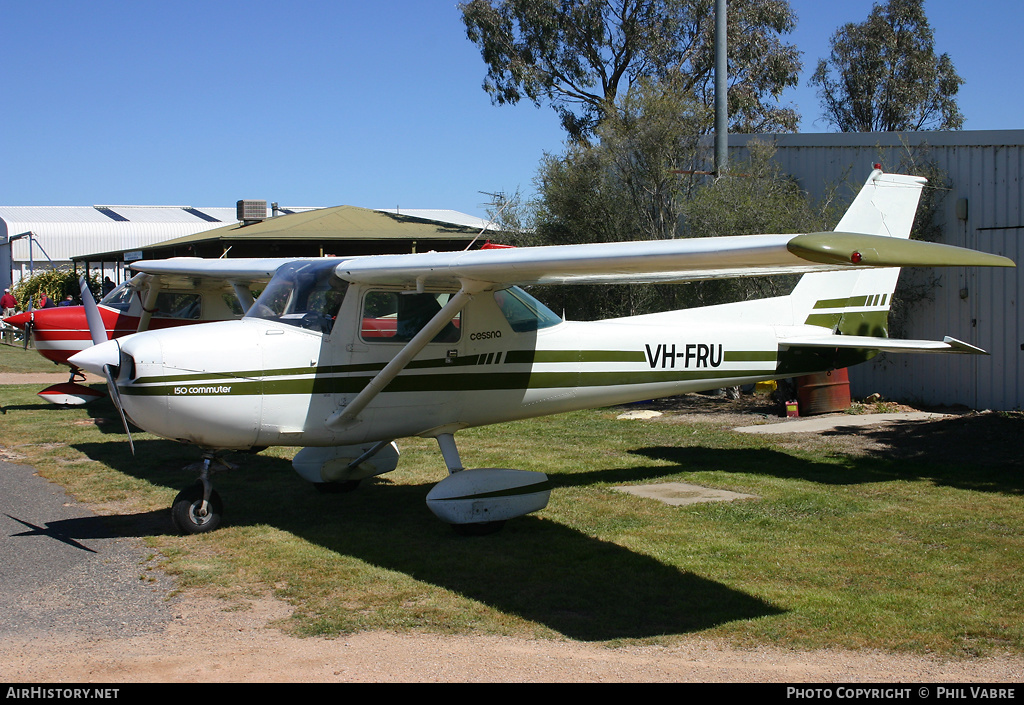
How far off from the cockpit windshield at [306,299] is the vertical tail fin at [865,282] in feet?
15.8

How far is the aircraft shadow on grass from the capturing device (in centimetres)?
502

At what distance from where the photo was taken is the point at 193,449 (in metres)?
10.8

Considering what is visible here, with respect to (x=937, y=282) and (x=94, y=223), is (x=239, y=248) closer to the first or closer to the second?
(x=937, y=282)

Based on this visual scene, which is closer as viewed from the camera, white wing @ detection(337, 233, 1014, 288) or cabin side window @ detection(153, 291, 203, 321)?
white wing @ detection(337, 233, 1014, 288)

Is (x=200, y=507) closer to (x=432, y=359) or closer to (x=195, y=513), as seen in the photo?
(x=195, y=513)

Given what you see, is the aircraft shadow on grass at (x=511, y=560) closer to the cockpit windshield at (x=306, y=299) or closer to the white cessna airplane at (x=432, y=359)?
the white cessna airplane at (x=432, y=359)

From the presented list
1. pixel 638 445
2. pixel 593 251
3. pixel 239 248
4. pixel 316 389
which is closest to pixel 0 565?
pixel 316 389

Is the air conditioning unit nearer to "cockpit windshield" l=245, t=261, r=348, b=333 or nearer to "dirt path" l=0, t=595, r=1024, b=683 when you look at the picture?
"cockpit windshield" l=245, t=261, r=348, b=333

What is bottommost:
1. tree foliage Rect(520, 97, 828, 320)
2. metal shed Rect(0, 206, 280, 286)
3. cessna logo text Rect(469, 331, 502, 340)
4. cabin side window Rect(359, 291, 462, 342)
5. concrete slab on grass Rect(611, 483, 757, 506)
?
concrete slab on grass Rect(611, 483, 757, 506)

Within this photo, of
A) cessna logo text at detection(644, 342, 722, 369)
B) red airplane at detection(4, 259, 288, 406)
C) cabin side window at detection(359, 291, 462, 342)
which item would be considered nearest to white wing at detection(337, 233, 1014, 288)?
cabin side window at detection(359, 291, 462, 342)

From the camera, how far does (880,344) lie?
27.1 ft

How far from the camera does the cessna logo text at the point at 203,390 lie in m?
6.21

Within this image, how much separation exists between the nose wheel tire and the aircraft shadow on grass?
0.27 meters

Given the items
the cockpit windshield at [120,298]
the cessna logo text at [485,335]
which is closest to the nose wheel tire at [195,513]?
the cessna logo text at [485,335]
